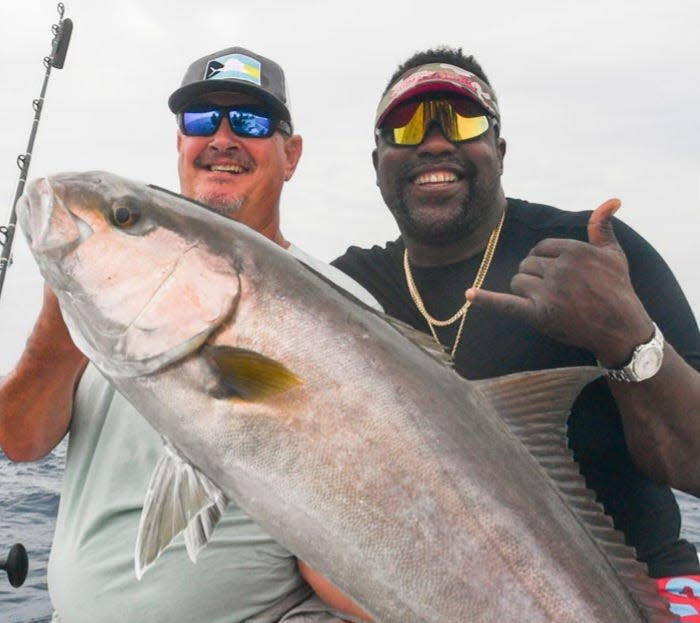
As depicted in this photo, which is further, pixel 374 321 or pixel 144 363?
pixel 374 321

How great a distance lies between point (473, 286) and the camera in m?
4.29

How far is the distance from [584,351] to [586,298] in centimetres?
104

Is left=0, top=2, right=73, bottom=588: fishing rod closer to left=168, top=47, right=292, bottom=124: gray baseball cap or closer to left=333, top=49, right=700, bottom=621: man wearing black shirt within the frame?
left=168, top=47, right=292, bottom=124: gray baseball cap

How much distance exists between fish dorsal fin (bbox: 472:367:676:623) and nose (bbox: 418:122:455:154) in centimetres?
206

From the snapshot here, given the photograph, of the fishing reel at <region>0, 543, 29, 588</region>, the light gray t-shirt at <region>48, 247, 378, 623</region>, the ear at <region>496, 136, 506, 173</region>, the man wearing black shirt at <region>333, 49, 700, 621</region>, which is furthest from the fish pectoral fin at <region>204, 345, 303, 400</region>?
the fishing reel at <region>0, 543, 29, 588</region>

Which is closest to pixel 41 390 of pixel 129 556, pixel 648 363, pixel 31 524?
pixel 129 556

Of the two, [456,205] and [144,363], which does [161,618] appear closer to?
[144,363]

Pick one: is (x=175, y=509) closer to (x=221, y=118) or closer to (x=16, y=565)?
(x=221, y=118)

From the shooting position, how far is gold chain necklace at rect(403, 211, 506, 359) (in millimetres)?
4219

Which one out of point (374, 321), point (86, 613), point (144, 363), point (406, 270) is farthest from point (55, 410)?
point (406, 270)

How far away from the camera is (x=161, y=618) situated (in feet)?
10.7

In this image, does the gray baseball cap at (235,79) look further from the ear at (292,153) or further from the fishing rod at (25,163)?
the fishing rod at (25,163)

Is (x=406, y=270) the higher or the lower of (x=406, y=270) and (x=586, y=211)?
the lower

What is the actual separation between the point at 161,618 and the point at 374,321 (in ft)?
5.58
